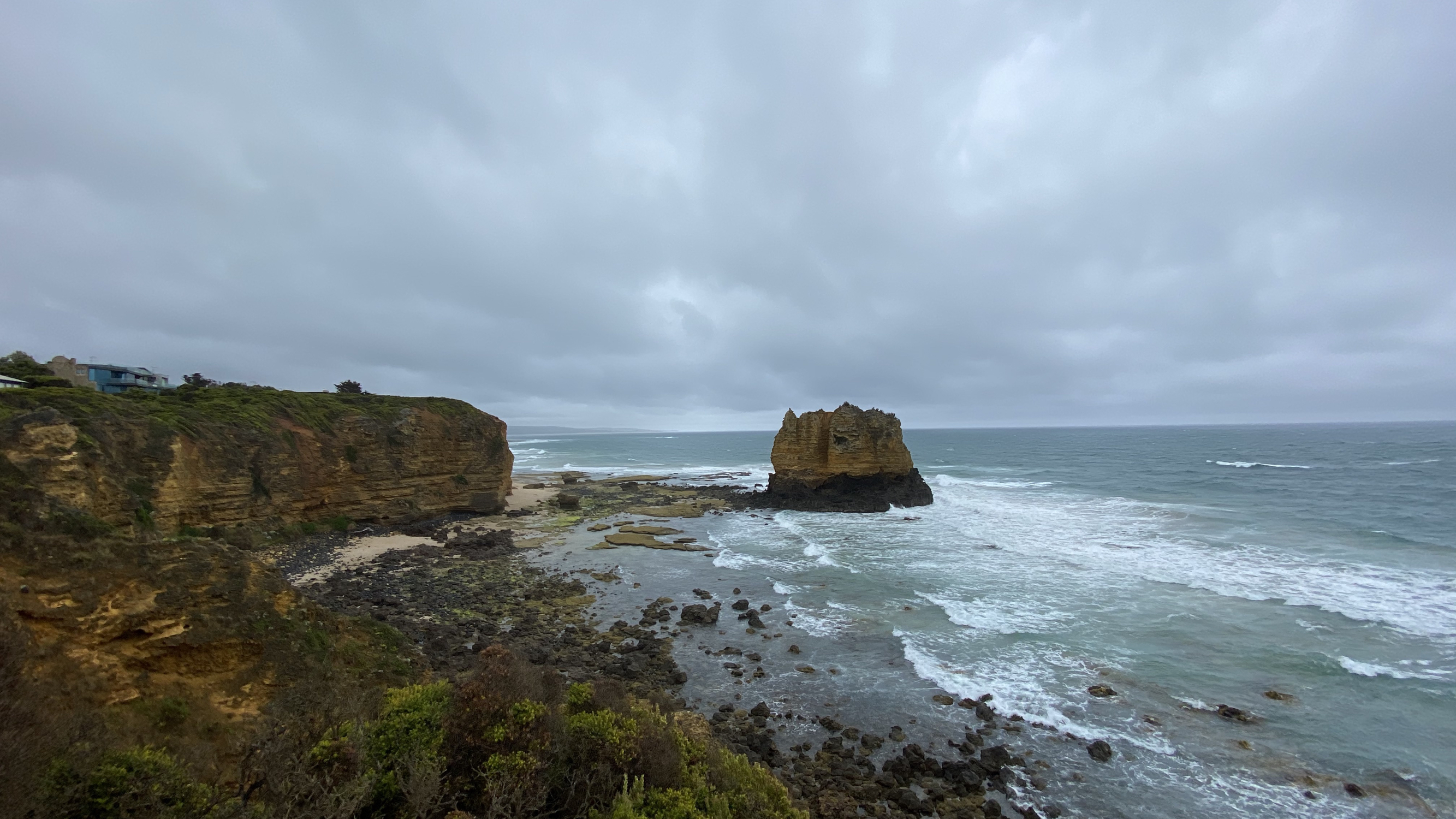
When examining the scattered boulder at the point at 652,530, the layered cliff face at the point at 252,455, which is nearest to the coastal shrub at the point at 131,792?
the layered cliff face at the point at 252,455

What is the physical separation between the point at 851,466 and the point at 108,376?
64470mm

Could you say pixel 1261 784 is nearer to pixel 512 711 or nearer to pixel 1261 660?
pixel 1261 660

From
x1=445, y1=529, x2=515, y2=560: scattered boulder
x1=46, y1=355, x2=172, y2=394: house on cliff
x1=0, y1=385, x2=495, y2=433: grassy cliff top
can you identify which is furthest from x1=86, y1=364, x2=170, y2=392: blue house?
x1=445, y1=529, x2=515, y2=560: scattered boulder

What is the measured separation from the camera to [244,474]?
2392 centimetres

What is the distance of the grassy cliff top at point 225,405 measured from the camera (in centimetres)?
1883

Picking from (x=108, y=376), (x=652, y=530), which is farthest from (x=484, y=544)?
(x=108, y=376)

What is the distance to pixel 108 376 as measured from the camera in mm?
50906

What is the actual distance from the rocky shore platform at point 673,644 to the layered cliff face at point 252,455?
8.00ft

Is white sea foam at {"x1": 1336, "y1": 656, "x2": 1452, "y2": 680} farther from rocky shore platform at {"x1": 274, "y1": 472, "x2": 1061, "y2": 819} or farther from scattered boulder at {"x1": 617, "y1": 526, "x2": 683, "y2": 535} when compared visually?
scattered boulder at {"x1": 617, "y1": 526, "x2": 683, "y2": 535}

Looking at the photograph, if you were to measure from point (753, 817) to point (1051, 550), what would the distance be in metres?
26.0

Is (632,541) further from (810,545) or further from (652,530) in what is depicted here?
(810,545)

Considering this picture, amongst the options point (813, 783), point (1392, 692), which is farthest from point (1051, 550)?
point (813, 783)

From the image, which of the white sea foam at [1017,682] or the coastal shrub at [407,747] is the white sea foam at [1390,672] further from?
the coastal shrub at [407,747]

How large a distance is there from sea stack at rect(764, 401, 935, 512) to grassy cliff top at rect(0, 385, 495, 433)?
24.5 metres
